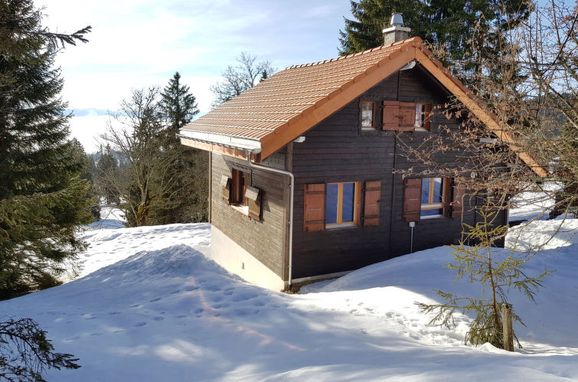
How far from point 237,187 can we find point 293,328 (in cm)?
670

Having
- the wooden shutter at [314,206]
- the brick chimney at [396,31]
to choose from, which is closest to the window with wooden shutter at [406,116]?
the brick chimney at [396,31]

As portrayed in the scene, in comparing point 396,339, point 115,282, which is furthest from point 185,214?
point 396,339

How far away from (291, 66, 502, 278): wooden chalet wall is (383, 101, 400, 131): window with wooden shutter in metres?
0.14

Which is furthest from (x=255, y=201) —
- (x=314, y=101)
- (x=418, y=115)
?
(x=418, y=115)

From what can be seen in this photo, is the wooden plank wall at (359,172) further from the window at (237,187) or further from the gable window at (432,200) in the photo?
the window at (237,187)

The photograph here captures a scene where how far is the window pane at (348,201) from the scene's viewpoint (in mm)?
10258

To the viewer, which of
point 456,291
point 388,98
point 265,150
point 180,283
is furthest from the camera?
point 388,98

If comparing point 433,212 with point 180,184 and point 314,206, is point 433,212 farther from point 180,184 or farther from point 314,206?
point 180,184

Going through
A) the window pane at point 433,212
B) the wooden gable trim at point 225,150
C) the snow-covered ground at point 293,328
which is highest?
the wooden gable trim at point 225,150

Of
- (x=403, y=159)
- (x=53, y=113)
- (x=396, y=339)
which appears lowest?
(x=396, y=339)

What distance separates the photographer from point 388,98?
1024 centimetres

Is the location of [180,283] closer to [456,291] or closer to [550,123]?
[456,291]

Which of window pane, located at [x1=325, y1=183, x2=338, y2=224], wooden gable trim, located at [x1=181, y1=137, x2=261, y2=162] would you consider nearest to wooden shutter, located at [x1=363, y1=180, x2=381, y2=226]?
window pane, located at [x1=325, y1=183, x2=338, y2=224]

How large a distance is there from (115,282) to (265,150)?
16.7 feet
